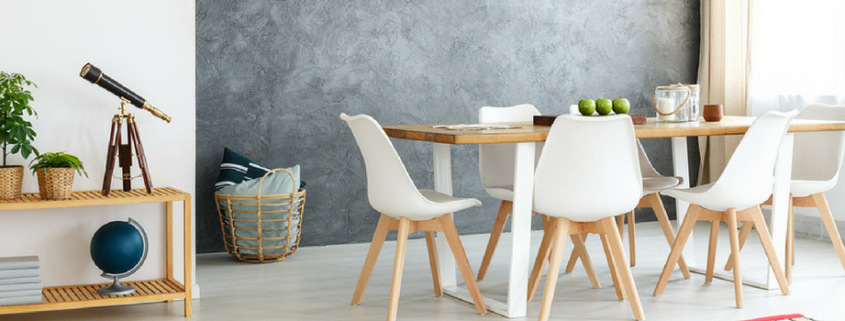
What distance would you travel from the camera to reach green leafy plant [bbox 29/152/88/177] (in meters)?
2.99

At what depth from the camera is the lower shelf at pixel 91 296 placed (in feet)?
9.68

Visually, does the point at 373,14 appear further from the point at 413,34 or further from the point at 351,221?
the point at 351,221

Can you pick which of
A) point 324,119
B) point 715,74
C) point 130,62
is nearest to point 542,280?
point 324,119

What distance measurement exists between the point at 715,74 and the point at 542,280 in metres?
2.29

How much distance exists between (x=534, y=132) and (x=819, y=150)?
1.70m

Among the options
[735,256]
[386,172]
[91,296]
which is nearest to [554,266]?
[386,172]

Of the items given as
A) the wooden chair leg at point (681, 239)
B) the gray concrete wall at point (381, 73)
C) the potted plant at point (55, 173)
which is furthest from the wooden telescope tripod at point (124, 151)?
the wooden chair leg at point (681, 239)

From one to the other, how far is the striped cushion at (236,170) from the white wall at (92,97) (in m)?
0.90

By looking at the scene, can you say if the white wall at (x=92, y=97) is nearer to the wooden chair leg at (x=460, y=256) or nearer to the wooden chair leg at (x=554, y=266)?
the wooden chair leg at (x=460, y=256)

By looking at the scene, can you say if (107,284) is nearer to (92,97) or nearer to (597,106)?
(92,97)

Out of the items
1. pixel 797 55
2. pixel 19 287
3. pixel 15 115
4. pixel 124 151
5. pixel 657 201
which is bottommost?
pixel 19 287

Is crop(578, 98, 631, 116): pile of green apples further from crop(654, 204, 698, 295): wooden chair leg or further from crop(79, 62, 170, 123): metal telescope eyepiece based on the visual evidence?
crop(79, 62, 170, 123): metal telescope eyepiece

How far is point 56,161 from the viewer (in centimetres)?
300

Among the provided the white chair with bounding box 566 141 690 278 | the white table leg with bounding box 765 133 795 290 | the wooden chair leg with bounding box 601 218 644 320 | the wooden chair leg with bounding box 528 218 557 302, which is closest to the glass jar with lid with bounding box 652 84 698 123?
the white chair with bounding box 566 141 690 278
